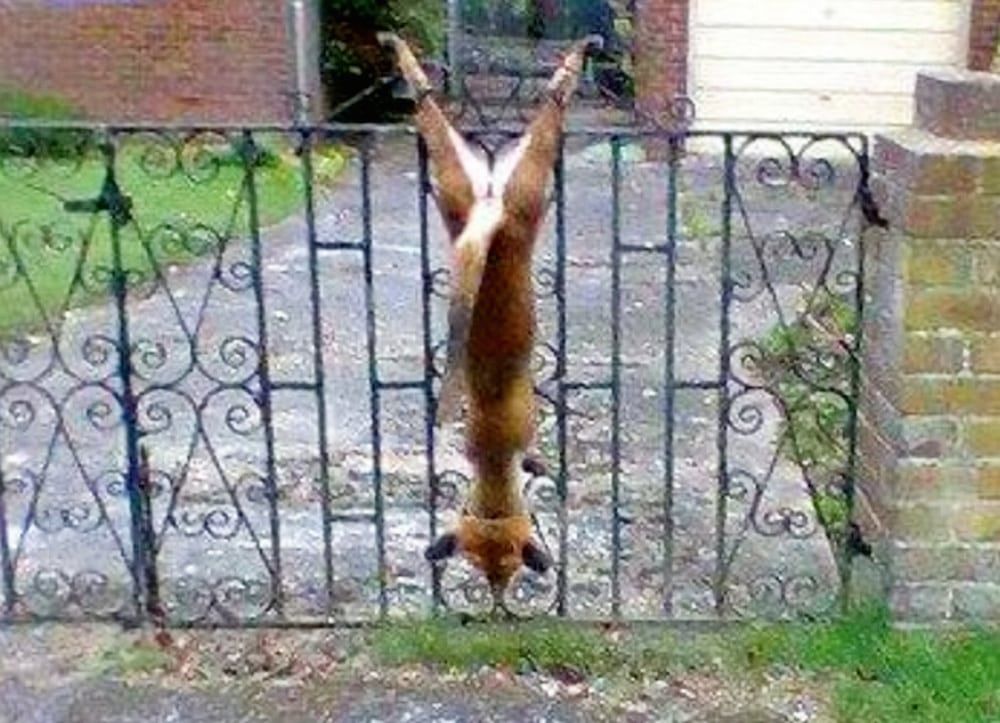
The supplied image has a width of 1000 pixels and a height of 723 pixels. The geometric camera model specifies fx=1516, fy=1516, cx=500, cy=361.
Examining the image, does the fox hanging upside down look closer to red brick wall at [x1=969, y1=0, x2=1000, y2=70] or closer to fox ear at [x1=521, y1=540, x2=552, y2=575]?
fox ear at [x1=521, y1=540, x2=552, y2=575]

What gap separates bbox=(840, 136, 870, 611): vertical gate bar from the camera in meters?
3.67

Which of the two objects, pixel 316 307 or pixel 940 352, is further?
pixel 316 307

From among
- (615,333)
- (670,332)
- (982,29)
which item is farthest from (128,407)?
(982,29)

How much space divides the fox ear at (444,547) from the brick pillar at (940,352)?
1.08 m

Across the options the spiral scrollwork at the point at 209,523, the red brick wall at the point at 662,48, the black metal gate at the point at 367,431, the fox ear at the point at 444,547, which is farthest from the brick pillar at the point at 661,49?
the fox ear at the point at 444,547

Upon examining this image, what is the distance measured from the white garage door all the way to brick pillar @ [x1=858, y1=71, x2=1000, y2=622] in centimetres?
842

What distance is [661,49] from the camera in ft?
38.5

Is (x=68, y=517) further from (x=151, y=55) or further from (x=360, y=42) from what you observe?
(x=360, y=42)

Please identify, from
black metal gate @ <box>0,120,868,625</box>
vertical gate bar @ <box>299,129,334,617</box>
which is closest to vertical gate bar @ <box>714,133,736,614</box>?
black metal gate @ <box>0,120,868,625</box>

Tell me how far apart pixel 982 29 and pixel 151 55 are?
670 centimetres

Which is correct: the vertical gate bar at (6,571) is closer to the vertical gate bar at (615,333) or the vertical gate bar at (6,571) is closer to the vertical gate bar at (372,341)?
the vertical gate bar at (372,341)

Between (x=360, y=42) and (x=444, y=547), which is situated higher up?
(x=360, y=42)

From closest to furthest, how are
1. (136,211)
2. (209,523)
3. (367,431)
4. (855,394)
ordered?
(855,394) → (209,523) → (367,431) → (136,211)

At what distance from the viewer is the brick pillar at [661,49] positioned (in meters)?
11.6
